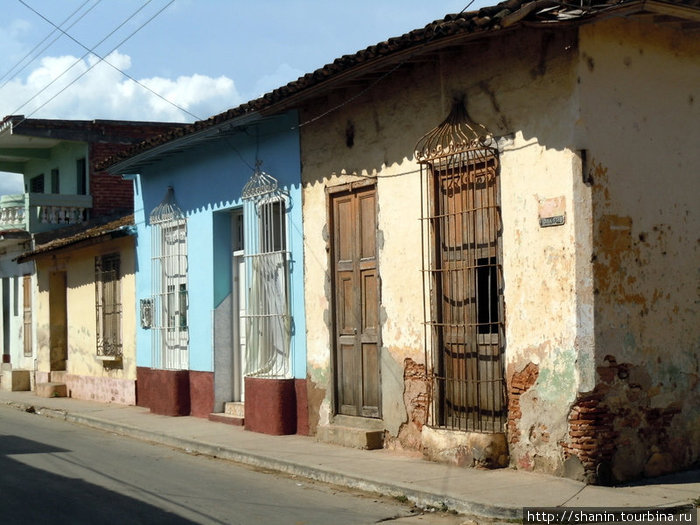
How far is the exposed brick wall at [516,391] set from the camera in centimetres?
899

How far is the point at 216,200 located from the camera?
14.3 metres

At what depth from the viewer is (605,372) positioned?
27.9 feet

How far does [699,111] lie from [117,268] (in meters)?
11.8

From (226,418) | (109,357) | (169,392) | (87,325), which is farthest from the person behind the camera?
(87,325)

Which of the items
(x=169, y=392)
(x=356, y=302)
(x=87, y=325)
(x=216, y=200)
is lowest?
(x=169, y=392)

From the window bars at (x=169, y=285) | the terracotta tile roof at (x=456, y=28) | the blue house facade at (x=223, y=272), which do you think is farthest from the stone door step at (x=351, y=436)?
the window bars at (x=169, y=285)

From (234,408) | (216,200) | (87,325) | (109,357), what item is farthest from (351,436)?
(87,325)

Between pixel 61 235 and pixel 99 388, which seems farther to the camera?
pixel 61 235

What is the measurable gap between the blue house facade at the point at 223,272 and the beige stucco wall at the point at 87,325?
0.64m

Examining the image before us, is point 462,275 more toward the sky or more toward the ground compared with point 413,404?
more toward the sky

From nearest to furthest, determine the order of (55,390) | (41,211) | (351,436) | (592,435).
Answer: (592,435) → (351,436) → (55,390) → (41,211)

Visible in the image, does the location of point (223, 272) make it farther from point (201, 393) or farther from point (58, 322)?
point (58, 322)

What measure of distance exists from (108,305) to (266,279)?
261 inches

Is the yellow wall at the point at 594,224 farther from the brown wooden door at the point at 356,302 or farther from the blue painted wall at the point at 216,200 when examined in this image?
the blue painted wall at the point at 216,200
